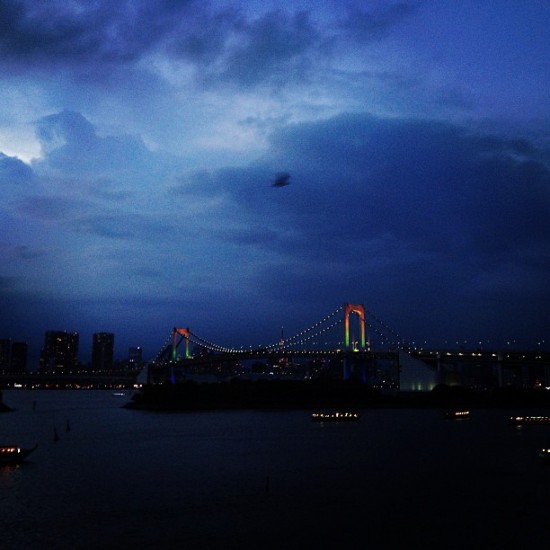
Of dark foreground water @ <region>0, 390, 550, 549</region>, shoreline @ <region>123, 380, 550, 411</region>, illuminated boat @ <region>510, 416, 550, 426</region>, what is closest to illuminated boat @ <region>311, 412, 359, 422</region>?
dark foreground water @ <region>0, 390, 550, 549</region>

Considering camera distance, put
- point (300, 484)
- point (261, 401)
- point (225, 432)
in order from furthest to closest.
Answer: point (261, 401) < point (225, 432) < point (300, 484)

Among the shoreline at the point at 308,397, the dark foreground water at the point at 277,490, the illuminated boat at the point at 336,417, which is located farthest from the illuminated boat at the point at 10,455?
the shoreline at the point at 308,397

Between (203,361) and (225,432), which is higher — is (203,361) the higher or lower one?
the higher one

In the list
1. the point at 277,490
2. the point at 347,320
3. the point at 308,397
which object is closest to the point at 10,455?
the point at 277,490

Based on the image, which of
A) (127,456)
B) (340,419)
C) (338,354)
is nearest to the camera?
(127,456)

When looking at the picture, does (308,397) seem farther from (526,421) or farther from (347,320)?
(526,421)

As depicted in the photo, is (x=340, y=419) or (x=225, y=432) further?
(x=340, y=419)

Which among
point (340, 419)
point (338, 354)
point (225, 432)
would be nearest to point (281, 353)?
point (338, 354)

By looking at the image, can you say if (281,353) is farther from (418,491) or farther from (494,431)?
(418,491)
